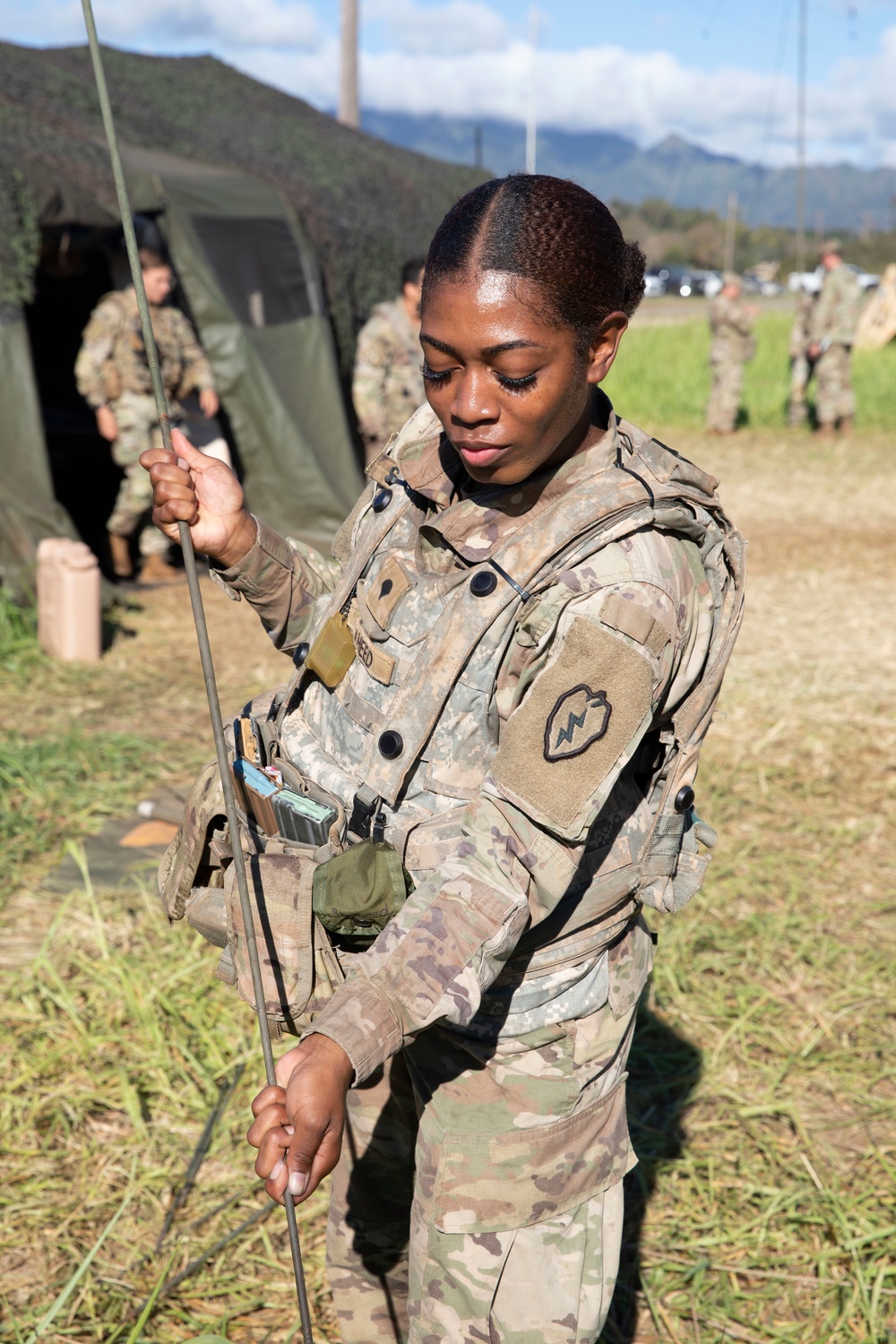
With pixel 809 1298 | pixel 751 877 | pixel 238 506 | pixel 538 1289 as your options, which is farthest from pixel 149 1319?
pixel 751 877

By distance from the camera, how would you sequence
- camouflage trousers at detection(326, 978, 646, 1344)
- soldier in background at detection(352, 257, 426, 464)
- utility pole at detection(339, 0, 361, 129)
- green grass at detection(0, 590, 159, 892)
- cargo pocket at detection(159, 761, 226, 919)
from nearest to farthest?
camouflage trousers at detection(326, 978, 646, 1344)
cargo pocket at detection(159, 761, 226, 919)
green grass at detection(0, 590, 159, 892)
soldier in background at detection(352, 257, 426, 464)
utility pole at detection(339, 0, 361, 129)

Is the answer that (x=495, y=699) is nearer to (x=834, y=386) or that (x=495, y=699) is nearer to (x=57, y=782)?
(x=57, y=782)

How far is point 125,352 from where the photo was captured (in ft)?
25.9

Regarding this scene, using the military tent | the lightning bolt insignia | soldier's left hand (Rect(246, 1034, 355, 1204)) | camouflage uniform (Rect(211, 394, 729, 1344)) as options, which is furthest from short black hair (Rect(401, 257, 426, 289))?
soldier's left hand (Rect(246, 1034, 355, 1204))

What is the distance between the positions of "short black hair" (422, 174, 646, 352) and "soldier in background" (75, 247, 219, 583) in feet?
21.0

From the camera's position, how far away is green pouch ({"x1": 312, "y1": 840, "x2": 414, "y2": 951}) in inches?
66.6

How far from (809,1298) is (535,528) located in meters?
2.03

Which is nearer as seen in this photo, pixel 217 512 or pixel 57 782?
pixel 217 512

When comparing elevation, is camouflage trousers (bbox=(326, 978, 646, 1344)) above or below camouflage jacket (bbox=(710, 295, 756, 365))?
above

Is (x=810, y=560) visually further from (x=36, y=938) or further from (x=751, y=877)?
(x=36, y=938)

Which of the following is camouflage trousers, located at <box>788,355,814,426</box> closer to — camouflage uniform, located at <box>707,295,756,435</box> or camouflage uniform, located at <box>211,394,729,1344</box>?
camouflage uniform, located at <box>707,295,756,435</box>

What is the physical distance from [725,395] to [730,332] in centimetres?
74

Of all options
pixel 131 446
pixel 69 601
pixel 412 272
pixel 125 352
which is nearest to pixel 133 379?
pixel 125 352

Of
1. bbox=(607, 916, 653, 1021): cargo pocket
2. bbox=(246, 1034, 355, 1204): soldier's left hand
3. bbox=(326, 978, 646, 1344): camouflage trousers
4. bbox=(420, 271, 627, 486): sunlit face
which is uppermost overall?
bbox=(420, 271, 627, 486): sunlit face
